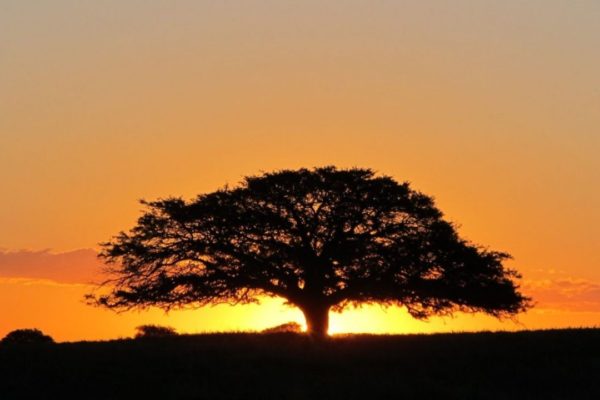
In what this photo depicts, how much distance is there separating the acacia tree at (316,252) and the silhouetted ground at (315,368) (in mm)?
10099

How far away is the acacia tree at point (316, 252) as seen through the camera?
2104 inches

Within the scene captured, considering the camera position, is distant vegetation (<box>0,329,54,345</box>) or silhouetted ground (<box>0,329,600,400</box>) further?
distant vegetation (<box>0,329,54,345</box>)

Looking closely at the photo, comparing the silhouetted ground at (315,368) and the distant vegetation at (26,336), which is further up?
the distant vegetation at (26,336)

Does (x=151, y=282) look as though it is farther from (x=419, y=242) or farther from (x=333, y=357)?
(x=333, y=357)

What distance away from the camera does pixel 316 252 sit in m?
54.0

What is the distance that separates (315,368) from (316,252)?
19.7 metres

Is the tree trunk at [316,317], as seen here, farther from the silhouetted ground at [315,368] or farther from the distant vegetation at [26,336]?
the distant vegetation at [26,336]

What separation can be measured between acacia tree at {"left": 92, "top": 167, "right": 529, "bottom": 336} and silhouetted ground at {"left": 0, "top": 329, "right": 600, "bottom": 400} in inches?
398

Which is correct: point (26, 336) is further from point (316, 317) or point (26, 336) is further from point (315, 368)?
point (315, 368)

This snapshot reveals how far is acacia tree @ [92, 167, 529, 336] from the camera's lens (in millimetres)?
53438

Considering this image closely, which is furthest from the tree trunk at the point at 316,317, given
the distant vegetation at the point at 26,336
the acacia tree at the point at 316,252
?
the distant vegetation at the point at 26,336

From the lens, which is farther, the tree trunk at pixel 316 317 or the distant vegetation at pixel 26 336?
the distant vegetation at pixel 26 336

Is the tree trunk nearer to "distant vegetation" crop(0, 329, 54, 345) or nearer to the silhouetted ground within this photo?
the silhouetted ground

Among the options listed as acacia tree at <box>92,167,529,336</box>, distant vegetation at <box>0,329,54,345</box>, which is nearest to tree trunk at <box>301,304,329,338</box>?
acacia tree at <box>92,167,529,336</box>
